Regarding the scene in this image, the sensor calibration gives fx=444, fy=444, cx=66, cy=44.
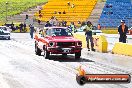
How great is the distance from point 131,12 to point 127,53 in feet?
203

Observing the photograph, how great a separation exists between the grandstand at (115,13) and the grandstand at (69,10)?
14.5 feet

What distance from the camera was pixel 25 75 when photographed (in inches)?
578

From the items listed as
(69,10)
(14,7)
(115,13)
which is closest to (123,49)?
(115,13)

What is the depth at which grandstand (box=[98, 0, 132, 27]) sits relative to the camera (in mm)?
79812

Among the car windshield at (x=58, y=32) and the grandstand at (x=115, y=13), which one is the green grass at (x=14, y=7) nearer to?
the grandstand at (x=115, y=13)

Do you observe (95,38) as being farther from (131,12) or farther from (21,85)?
(131,12)

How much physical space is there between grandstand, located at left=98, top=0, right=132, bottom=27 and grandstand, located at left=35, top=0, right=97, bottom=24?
4.43 m

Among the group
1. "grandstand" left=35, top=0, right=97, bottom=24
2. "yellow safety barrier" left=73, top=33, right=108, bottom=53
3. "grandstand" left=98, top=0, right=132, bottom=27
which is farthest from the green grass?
"yellow safety barrier" left=73, top=33, right=108, bottom=53

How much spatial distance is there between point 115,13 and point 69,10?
1140cm

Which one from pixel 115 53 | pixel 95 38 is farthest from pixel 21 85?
pixel 95 38

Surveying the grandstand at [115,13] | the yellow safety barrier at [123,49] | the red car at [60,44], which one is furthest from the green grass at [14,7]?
the red car at [60,44]

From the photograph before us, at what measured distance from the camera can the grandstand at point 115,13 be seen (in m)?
79.8

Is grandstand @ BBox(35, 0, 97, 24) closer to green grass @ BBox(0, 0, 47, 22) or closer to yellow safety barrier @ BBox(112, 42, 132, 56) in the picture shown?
green grass @ BBox(0, 0, 47, 22)

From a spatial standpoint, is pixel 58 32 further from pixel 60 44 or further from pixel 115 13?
pixel 115 13
